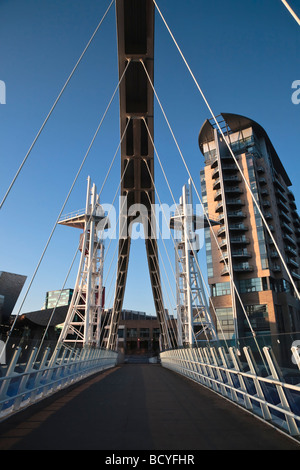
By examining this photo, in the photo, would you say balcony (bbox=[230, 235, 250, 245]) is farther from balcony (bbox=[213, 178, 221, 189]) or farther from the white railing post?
the white railing post

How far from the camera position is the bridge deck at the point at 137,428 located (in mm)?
4445

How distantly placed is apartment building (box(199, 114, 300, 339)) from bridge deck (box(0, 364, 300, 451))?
46476 millimetres

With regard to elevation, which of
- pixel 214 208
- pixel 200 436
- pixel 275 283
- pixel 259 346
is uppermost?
pixel 214 208

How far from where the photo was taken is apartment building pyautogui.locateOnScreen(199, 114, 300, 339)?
5616 centimetres

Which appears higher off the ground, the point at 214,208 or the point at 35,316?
the point at 214,208

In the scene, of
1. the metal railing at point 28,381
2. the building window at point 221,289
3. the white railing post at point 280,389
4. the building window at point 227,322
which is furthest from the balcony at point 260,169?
the white railing post at point 280,389

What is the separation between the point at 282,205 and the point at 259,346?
224ft

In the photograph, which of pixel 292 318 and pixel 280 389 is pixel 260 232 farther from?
pixel 280 389

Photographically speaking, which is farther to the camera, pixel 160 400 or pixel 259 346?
pixel 160 400

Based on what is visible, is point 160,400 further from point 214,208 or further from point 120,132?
point 214,208
